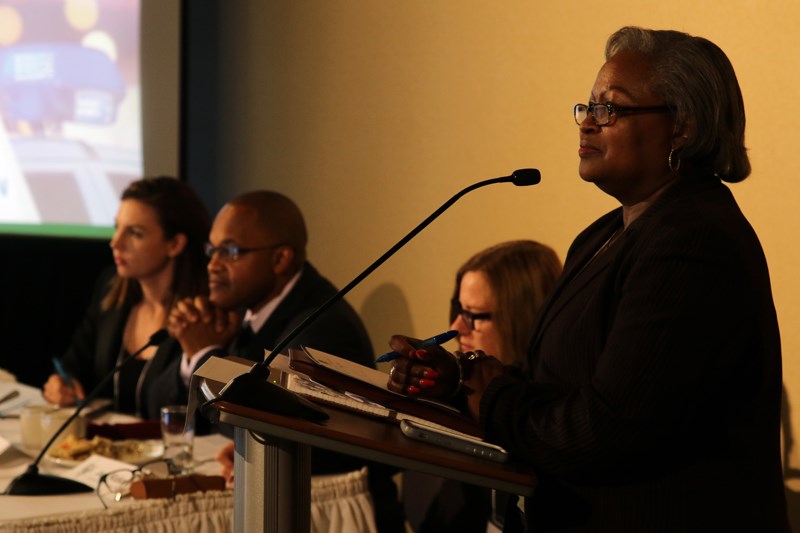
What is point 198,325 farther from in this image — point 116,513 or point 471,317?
point 116,513

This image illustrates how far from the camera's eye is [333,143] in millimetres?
3809

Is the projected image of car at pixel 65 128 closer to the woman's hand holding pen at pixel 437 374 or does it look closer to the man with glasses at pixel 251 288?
the man with glasses at pixel 251 288

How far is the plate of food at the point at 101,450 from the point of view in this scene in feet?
8.16

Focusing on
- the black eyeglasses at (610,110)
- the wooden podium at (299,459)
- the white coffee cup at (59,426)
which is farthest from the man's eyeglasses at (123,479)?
the black eyeglasses at (610,110)

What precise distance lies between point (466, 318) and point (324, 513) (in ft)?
1.94

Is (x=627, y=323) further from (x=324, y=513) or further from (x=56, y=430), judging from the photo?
(x=56, y=430)

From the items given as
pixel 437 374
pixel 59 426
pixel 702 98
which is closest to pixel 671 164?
pixel 702 98

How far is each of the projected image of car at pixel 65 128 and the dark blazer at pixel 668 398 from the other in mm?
3569

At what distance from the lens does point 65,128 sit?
183 inches

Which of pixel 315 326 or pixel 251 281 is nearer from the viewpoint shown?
pixel 315 326

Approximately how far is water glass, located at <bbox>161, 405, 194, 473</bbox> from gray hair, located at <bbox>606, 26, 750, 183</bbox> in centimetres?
139

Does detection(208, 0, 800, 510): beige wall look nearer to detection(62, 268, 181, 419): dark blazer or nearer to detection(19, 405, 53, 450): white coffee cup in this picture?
detection(62, 268, 181, 419): dark blazer

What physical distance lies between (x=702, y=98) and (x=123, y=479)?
1.52 metres

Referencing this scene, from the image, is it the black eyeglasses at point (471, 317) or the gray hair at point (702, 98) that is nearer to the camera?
the gray hair at point (702, 98)
